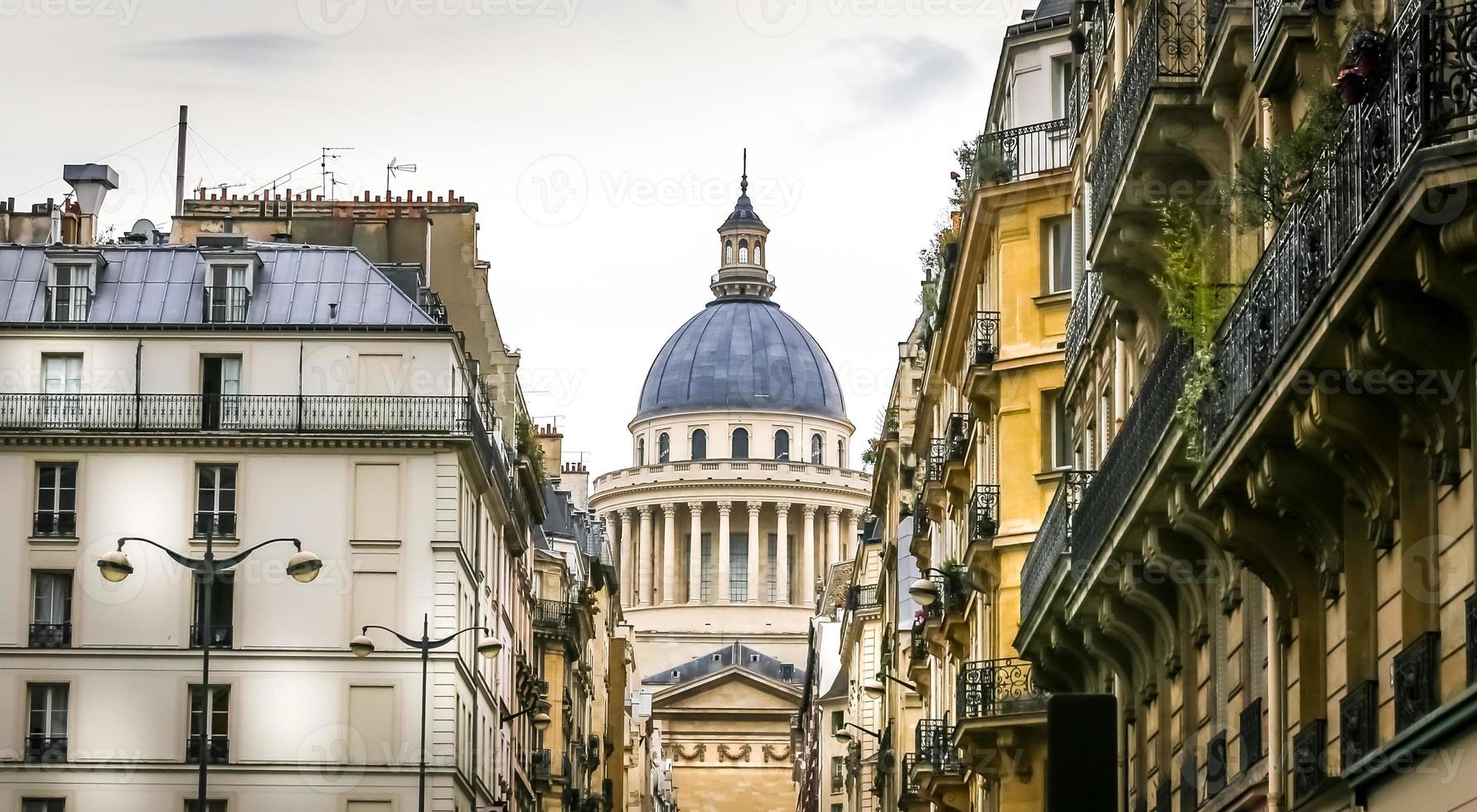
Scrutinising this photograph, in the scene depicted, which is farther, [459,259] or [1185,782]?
[459,259]

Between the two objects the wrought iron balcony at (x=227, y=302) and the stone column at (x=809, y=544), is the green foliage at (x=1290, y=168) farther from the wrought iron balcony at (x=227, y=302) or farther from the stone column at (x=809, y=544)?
the stone column at (x=809, y=544)

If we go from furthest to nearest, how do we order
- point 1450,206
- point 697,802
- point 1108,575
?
point 697,802, point 1108,575, point 1450,206

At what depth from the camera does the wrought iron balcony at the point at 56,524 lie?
53.8 metres

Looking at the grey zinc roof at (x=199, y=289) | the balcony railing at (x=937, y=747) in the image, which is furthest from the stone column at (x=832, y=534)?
the balcony railing at (x=937, y=747)

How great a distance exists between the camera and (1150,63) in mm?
24219

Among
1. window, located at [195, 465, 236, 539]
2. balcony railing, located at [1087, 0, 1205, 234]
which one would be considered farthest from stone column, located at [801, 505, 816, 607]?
balcony railing, located at [1087, 0, 1205, 234]

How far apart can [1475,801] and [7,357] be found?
43773mm

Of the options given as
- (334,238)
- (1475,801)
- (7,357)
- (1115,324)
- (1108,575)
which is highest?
(334,238)

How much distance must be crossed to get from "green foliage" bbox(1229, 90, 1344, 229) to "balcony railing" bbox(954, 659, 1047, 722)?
19464 mm

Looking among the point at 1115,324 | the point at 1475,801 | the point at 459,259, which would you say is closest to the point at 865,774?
the point at 459,259

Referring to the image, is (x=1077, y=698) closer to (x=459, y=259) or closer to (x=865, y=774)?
(x=459, y=259)

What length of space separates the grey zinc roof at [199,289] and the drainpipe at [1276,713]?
35.3m

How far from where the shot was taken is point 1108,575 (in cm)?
2612

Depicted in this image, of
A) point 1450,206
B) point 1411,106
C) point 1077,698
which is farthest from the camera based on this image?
point 1077,698
